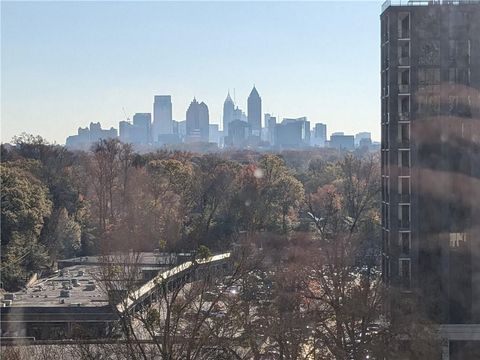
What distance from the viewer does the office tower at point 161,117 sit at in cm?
13750

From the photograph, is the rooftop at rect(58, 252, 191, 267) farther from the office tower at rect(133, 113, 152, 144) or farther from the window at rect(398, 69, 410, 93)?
the office tower at rect(133, 113, 152, 144)

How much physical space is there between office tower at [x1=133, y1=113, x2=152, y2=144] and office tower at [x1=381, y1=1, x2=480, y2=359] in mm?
113901

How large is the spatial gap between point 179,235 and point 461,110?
9.72m

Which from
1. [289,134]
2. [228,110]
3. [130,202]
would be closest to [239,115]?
[228,110]

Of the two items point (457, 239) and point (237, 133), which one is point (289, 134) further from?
point (457, 239)

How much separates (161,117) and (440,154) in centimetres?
12793

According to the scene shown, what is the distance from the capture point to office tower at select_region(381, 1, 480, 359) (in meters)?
11.8

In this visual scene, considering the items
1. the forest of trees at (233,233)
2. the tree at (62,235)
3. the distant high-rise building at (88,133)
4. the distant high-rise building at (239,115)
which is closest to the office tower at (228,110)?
the distant high-rise building at (239,115)

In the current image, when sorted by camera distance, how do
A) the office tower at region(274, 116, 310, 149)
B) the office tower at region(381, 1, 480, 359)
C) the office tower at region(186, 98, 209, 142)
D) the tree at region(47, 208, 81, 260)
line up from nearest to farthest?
the office tower at region(381, 1, 480, 359) < the tree at region(47, 208, 81, 260) < the office tower at region(274, 116, 310, 149) < the office tower at region(186, 98, 209, 142)

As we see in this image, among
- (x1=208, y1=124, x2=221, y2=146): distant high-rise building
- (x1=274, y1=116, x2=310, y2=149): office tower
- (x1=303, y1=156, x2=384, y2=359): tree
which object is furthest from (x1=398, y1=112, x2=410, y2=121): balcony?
(x1=208, y1=124, x2=221, y2=146): distant high-rise building

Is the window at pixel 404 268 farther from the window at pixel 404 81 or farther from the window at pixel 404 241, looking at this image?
the window at pixel 404 81

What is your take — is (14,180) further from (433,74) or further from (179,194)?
(433,74)

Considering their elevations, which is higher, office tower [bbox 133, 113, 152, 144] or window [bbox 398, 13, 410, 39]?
office tower [bbox 133, 113, 152, 144]

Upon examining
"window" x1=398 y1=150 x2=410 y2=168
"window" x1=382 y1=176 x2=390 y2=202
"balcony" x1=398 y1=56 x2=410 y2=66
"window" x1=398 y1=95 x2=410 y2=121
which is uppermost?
"balcony" x1=398 y1=56 x2=410 y2=66
